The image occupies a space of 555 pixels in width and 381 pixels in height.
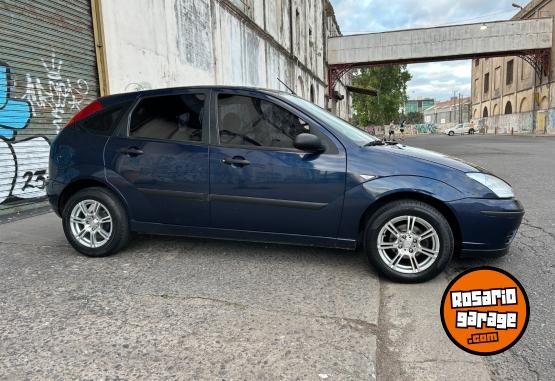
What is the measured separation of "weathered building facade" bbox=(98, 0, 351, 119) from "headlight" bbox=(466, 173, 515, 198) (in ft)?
22.3

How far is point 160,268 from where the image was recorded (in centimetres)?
383

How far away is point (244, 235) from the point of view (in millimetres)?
3848

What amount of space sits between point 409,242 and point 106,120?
10.1ft

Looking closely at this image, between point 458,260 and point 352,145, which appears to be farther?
point 458,260

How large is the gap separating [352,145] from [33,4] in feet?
Answer: 18.6

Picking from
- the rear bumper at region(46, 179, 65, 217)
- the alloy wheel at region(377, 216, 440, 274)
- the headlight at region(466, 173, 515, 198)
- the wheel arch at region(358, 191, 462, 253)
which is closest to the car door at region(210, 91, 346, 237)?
the wheel arch at region(358, 191, 462, 253)

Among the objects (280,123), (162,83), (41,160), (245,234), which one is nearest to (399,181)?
(280,123)

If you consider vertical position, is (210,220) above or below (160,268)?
above

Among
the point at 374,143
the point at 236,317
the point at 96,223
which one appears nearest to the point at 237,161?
the point at 374,143

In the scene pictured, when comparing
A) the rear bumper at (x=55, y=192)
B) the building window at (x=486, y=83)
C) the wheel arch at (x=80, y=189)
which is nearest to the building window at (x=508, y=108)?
the building window at (x=486, y=83)

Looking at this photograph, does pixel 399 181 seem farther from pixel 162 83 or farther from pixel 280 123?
pixel 162 83

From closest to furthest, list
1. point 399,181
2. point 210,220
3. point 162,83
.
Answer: point 399,181, point 210,220, point 162,83

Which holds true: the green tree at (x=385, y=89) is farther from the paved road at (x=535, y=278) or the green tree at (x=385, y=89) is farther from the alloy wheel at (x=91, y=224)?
the alloy wheel at (x=91, y=224)

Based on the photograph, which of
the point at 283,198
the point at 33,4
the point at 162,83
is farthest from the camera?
the point at 162,83
